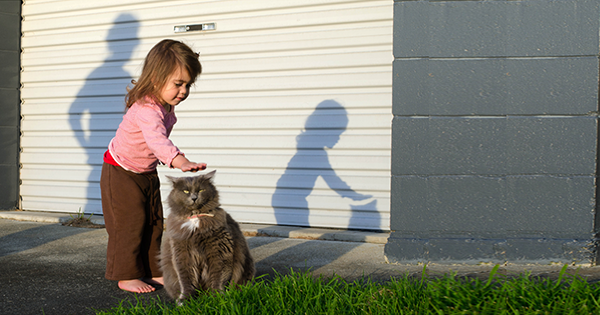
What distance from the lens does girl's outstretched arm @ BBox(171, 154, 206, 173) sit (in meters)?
2.44

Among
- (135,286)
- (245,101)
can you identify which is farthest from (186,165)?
(245,101)

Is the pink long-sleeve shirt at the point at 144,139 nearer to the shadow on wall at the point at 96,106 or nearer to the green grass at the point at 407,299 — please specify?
the green grass at the point at 407,299

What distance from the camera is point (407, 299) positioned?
233cm

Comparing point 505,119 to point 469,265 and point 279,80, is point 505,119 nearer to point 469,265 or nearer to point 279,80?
point 469,265

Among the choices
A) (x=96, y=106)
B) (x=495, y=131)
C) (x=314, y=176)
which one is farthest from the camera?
(x=96, y=106)

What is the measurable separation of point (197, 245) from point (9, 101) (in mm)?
4734

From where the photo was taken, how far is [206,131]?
17.7 feet

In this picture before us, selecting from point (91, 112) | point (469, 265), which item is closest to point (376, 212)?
point (469, 265)

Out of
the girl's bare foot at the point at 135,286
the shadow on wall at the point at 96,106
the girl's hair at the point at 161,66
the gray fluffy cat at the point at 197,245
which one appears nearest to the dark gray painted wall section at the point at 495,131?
the gray fluffy cat at the point at 197,245

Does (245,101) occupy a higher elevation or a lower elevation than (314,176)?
higher

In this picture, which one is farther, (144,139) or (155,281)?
(155,281)

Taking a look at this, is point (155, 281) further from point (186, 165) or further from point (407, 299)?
point (407, 299)

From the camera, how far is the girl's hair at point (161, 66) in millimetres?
2906

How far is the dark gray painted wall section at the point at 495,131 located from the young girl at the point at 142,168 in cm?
157
